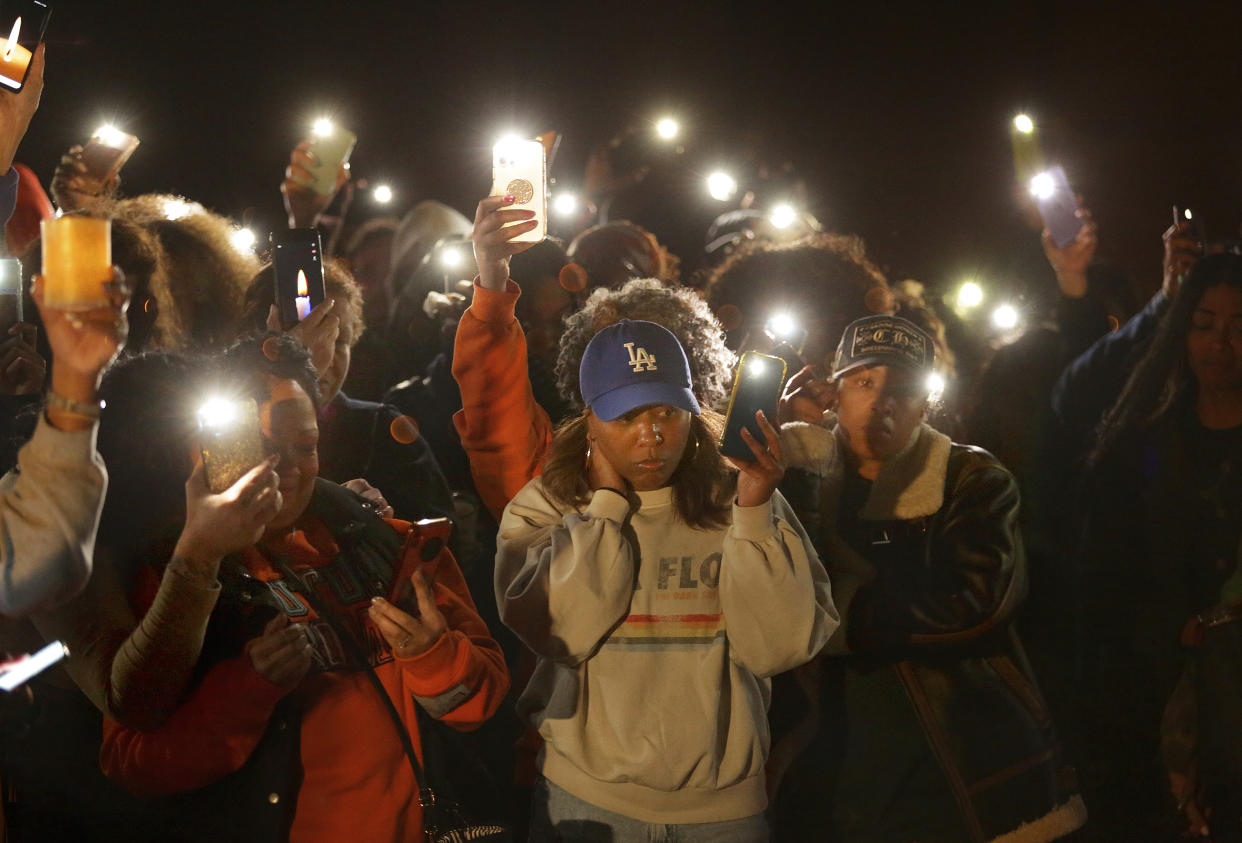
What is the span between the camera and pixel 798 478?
10.9 feet

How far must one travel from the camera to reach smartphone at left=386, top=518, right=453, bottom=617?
2.83m

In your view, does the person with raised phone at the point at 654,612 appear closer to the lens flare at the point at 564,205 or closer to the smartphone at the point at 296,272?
the smartphone at the point at 296,272

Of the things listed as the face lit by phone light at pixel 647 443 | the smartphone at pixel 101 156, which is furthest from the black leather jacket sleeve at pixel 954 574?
the smartphone at pixel 101 156

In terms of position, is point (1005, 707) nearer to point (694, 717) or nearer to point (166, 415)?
point (694, 717)

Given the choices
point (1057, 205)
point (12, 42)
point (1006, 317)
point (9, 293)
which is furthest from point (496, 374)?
point (1006, 317)

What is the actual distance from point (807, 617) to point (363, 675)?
109 cm

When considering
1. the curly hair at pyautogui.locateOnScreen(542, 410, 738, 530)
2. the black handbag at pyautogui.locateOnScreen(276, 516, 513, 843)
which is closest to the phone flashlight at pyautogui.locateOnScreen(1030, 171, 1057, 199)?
the curly hair at pyautogui.locateOnScreen(542, 410, 738, 530)

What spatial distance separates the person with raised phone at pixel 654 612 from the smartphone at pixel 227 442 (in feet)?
2.17

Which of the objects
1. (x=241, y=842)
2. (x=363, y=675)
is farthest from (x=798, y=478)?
(x=241, y=842)

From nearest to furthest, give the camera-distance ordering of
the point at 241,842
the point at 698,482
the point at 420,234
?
the point at 241,842, the point at 698,482, the point at 420,234

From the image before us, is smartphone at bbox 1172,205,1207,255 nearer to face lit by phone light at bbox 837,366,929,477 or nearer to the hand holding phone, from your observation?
face lit by phone light at bbox 837,366,929,477

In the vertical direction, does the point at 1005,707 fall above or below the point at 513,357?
below

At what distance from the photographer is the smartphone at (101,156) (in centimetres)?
372

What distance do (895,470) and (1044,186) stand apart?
6.16 ft
